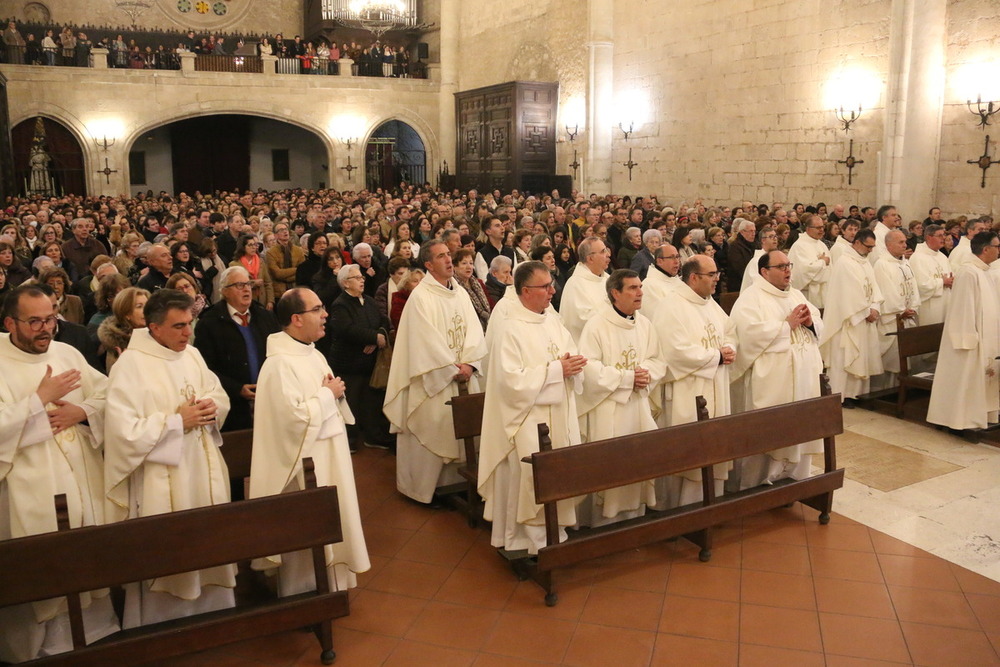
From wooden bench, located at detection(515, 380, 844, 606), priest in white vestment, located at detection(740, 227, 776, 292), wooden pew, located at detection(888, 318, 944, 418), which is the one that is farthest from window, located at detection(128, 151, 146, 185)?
wooden bench, located at detection(515, 380, 844, 606)

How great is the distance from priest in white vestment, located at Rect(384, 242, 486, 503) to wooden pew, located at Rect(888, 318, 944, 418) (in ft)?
13.3

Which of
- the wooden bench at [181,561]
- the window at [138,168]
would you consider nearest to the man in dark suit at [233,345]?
the wooden bench at [181,561]

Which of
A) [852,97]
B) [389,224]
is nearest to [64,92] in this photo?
[389,224]

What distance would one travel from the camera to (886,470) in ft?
20.5

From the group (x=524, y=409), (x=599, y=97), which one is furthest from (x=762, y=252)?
(x=599, y=97)

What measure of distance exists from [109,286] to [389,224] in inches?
263

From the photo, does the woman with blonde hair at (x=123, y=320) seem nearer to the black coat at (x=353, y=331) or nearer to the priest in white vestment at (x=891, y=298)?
the black coat at (x=353, y=331)

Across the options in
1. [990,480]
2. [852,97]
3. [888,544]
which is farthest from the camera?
[852,97]

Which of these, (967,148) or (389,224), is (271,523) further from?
(967,148)

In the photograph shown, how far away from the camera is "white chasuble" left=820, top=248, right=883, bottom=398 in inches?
310

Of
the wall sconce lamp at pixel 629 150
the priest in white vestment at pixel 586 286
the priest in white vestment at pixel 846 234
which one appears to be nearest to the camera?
the priest in white vestment at pixel 586 286

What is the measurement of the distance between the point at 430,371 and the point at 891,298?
17.0 ft

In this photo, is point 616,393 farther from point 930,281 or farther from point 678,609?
point 930,281

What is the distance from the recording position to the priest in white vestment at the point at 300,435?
4.11 meters
